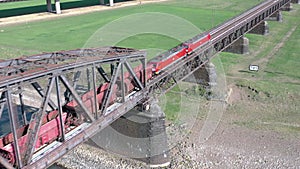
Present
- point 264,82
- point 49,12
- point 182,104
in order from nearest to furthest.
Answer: point 182,104 < point 264,82 < point 49,12

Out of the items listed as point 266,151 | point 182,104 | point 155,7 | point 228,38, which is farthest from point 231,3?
point 266,151

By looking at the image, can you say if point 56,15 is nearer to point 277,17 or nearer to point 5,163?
point 277,17

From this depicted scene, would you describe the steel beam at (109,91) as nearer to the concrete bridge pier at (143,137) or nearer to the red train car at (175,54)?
the concrete bridge pier at (143,137)

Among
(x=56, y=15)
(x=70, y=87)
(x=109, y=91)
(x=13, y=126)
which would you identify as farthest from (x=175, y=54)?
(x=56, y=15)

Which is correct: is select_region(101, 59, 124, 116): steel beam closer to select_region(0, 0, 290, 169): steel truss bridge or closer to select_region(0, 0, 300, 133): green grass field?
select_region(0, 0, 290, 169): steel truss bridge

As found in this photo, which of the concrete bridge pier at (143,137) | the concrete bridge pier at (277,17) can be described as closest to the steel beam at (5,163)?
the concrete bridge pier at (143,137)

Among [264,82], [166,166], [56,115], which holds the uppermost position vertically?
[56,115]

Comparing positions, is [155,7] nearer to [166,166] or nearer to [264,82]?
[264,82]
